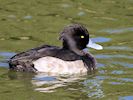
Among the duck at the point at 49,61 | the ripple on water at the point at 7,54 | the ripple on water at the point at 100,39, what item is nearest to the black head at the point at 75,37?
the duck at the point at 49,61

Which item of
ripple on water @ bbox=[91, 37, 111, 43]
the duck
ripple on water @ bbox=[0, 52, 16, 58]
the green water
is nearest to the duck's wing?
the duck

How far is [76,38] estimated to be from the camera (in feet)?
40.9

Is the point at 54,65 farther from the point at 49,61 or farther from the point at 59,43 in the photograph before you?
the point at 59,43

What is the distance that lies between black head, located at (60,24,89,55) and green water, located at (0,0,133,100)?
51 cm

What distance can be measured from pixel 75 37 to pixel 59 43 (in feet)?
5.29

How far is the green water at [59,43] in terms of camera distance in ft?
34.6

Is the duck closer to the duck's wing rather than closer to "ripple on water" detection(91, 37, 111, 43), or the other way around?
the duck's wing

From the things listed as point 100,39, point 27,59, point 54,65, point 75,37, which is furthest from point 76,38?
point 100,39

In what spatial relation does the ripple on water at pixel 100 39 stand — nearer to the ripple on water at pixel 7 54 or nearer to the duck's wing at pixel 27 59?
the ripple on water at pixel 7 54

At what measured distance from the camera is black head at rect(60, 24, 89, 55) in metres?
12.3

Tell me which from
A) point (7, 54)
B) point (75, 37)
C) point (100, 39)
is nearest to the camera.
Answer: point (75, 37)

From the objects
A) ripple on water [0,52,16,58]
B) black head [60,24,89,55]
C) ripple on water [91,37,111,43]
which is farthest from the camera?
ripple on water [91,37,111,43]

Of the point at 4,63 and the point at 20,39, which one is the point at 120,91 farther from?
the point at 20,39

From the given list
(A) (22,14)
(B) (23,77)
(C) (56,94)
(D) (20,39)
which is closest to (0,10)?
(A) (22,14)
